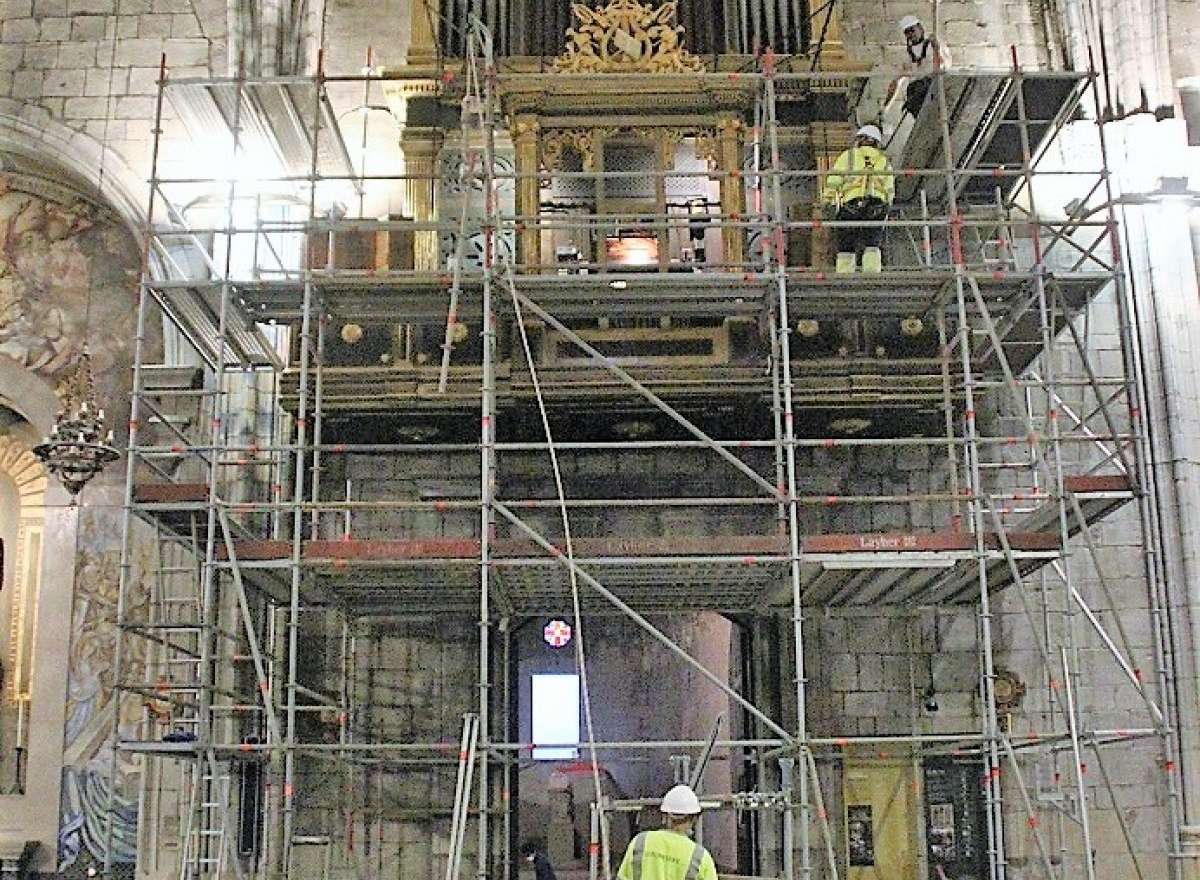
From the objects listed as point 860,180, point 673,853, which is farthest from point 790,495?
point 673,853

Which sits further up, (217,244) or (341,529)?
(217,244)

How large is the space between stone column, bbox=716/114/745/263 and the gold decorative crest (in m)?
0.73

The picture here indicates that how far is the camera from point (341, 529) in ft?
51.2

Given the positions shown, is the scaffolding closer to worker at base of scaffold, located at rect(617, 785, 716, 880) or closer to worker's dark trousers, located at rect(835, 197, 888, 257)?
worker's dark trousers, located at rect(835, 197, 888, 257)

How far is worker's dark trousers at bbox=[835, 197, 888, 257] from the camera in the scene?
Answer: 1412 centimetres

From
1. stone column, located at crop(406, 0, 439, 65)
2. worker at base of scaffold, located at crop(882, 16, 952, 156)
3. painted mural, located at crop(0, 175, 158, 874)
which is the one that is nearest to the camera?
worker at base of scaffold, located at crop(882, 16, 952, 156)

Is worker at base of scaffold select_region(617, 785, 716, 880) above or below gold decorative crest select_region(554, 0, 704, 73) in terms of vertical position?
below

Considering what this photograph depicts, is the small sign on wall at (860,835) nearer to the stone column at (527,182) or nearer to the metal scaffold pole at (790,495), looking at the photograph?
the metal scaffold pole at (790,495)

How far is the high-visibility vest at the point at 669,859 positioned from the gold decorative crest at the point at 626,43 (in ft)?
29.3

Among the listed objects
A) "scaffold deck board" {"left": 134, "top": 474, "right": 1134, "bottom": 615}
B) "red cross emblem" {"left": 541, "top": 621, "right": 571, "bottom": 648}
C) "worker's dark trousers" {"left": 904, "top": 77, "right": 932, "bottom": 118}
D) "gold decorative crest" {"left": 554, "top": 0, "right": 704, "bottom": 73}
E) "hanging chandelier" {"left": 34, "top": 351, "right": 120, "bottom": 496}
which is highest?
"gold decorative crest" {"left": 554, "top": 0, "right": 704, "bottom": 73}

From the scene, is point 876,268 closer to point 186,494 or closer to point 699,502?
point 699,502

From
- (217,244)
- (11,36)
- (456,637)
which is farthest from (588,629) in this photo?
(11,36)

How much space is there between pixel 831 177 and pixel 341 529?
239 inches

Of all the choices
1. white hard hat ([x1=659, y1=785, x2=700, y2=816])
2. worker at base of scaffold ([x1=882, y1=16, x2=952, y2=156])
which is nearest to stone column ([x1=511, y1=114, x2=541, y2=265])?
worker at base of scaffold ([x1=882, y1=16, x2=952, y2=156])
